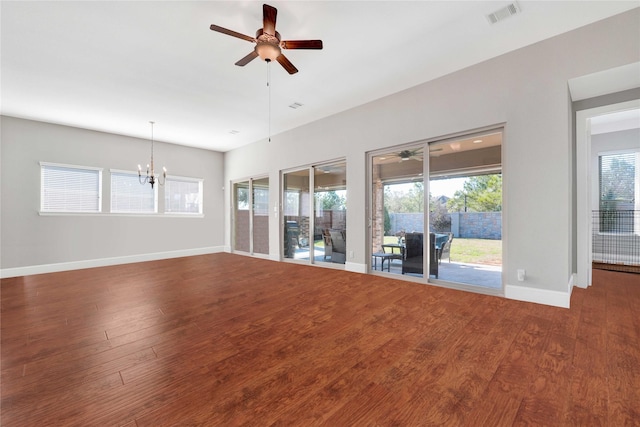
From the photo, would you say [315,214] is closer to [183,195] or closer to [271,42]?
[271,42]

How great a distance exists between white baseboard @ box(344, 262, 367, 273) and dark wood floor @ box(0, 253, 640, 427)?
50.4 inches

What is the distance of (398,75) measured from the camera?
12.3 ft

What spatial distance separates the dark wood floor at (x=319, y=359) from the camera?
138 centimetres

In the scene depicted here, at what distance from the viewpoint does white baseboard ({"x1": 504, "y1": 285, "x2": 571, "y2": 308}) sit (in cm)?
288

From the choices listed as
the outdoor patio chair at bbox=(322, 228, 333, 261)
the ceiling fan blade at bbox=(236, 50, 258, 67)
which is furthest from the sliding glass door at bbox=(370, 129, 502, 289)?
the ceiling fan blade at bbox=(236, 50, 258, 67)

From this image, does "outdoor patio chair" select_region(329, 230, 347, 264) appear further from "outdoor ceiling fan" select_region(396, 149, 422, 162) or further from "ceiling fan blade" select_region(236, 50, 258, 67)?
"ceiling fan blade" select_region(236, 50, 258, 67)

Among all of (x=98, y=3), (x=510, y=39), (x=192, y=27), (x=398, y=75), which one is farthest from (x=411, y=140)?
(x=98, y=3)

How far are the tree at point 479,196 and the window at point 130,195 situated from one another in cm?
705

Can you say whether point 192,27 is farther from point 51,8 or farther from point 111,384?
point 111,384

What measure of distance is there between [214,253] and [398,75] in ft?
21.6

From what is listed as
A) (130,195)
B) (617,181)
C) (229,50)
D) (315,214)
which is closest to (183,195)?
(130,195)

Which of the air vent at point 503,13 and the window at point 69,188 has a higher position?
the air vent at point 503,13

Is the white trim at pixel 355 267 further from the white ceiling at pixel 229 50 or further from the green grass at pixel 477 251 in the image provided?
the white ceiling at pixel 229 50

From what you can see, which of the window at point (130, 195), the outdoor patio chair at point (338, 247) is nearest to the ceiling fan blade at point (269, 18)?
the outdoor patio chair at point (338, 247)
